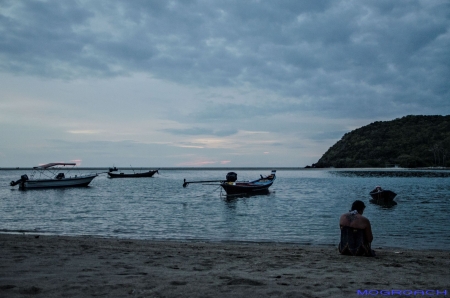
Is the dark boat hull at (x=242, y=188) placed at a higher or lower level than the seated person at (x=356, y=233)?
lower

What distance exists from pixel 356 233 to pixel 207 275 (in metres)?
4.88

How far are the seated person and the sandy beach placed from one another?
309 millimetres

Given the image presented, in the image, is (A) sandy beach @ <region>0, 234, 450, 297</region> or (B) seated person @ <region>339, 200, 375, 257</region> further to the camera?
(B) seated person @ <region>339, 200, 375, 257</region>

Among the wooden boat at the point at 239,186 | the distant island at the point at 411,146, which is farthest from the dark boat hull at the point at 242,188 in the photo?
the distant island at the point at 411,146

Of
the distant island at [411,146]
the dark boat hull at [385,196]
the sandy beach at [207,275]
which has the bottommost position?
the dark boat hull at [385,196]

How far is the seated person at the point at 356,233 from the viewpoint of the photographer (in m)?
9.88

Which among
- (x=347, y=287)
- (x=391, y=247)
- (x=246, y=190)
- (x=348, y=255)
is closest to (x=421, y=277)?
(x=347, y=287)

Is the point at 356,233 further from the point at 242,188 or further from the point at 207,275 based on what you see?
the point at 242,188

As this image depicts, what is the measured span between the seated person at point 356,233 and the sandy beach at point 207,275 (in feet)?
1.02

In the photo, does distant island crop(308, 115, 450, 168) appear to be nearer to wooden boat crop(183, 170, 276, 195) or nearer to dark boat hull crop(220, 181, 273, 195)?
wooden boat crop(183, 170, 276, 195)

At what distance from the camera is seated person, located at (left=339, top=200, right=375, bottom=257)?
32.4 feet

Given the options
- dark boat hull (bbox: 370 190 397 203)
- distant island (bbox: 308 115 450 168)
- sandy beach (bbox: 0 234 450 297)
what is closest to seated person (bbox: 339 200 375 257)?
sandy beach (bbox: 0 234 450 297)

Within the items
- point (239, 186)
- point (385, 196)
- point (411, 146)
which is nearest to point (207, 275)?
point (385, 196)

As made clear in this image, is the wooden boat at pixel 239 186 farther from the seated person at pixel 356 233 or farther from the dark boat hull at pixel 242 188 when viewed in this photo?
Result: the seated person at pixel 356 233
